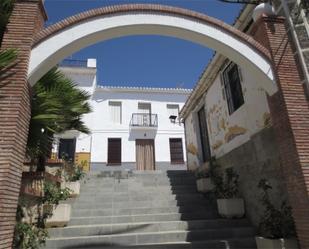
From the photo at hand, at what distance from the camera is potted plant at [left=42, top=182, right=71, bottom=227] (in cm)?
652

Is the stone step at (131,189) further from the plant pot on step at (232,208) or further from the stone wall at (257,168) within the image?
the plant pot on step at (232,208)

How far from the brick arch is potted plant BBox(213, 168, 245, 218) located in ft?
9.99

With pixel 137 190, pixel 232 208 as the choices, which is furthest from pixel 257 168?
pixel 137 190

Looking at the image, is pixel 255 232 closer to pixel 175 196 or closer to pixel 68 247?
pixel 175 196

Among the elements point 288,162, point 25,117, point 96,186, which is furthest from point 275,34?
point 96,186

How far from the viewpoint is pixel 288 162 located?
5074mm

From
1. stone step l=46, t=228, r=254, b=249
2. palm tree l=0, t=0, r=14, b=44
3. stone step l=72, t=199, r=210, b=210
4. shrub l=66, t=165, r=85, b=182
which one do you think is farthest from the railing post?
shrub l=66, t=165, r=85, b=182

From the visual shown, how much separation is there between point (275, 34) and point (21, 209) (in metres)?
6.09

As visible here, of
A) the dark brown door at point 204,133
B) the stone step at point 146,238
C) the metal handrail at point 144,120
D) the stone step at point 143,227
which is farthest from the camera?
the metal handrail at point 144,120

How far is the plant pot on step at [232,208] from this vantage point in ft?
23.6

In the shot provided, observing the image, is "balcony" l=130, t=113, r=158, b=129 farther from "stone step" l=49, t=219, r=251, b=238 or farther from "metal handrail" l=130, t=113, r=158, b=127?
"stone step" l=49, t=219, r=251, b=238

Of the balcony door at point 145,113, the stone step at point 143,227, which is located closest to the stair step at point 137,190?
the stone step at point 143,227

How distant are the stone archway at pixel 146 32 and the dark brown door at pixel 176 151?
15.3 m

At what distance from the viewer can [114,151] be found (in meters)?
20.1
